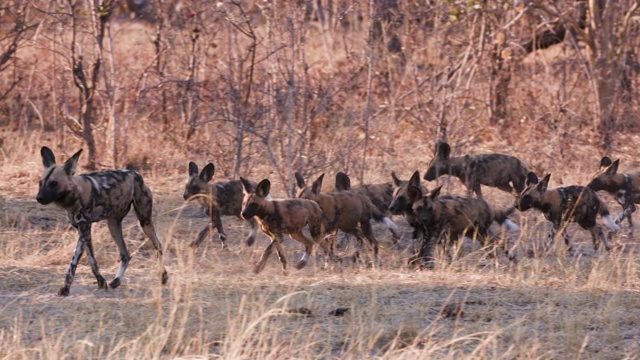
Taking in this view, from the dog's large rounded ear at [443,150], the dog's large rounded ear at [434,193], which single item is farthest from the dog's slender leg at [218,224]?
the dog's large rounded ear at [443,150]

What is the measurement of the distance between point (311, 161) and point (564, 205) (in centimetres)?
216

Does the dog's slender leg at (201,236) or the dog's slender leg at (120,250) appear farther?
the dog's slender leg at (201,236)

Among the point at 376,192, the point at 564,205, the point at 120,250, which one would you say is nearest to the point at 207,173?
the point at 376,192

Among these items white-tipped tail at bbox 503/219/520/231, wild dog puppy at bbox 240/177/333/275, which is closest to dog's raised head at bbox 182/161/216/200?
wild dog puppy at bbox 240/177/333/275

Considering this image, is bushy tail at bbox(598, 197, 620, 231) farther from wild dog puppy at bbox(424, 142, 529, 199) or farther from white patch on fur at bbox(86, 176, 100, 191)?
white patch on fur at bbox(86, 176, 100, 191)

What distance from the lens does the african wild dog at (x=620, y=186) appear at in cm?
861

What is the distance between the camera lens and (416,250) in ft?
24.6

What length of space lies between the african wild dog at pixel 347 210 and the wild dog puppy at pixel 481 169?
185 centimetres

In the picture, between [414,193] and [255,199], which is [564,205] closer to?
[414,193]

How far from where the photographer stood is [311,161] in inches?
351

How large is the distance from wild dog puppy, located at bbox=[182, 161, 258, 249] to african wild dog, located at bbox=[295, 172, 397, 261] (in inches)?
24.5

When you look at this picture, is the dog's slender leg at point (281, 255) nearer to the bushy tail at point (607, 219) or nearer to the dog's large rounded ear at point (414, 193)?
the dog's large rounded ear at point (414, 193)

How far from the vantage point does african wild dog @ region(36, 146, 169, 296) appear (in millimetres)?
5922

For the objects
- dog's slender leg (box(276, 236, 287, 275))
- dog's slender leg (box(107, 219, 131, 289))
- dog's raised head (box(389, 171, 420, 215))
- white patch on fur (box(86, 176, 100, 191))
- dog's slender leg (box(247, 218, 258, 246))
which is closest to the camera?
white patch on fur (box(86, 176, 100, 191))
